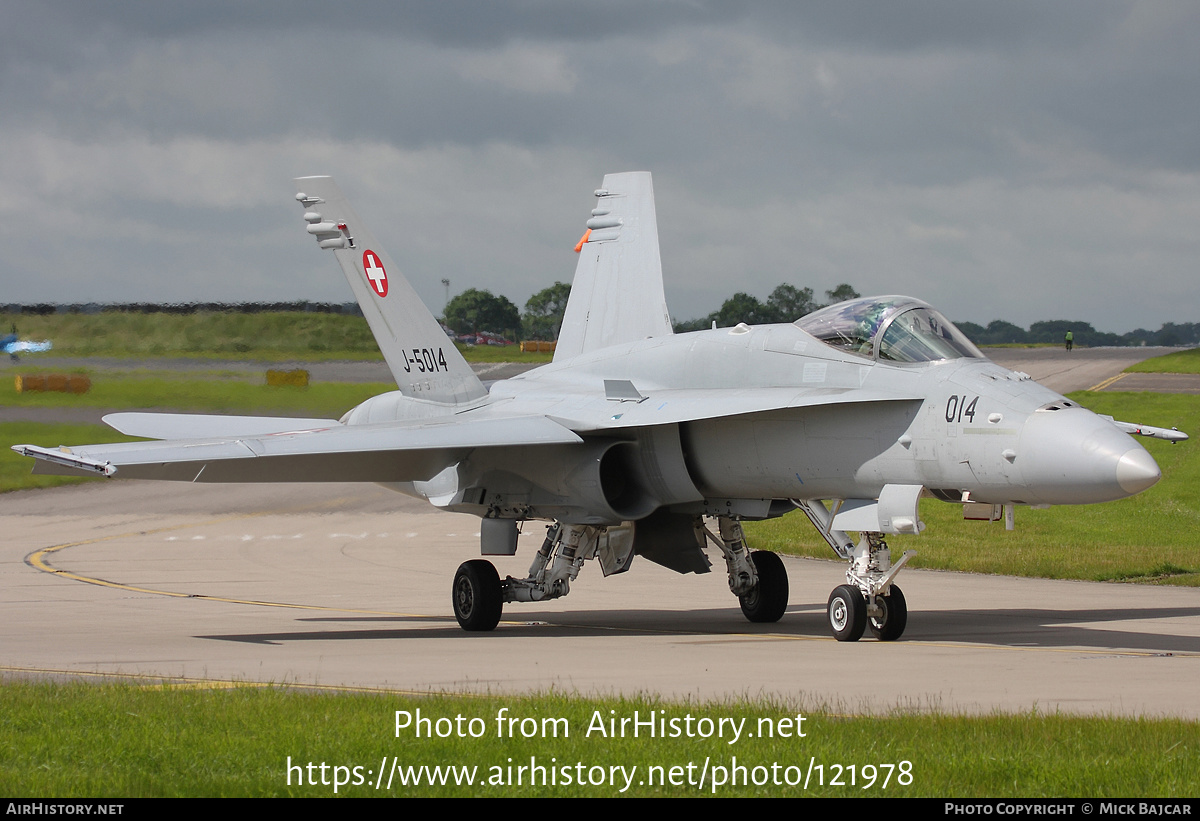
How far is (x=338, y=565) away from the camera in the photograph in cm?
2119

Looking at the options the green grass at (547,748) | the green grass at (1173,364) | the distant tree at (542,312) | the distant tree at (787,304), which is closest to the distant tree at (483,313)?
the distant tree at (542,312)

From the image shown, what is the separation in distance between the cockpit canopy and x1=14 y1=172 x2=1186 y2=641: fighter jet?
0.06 feet

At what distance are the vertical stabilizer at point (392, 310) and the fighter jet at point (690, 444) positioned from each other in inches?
0.9

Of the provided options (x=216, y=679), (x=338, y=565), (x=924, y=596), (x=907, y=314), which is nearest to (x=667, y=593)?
(x=924, y=596)

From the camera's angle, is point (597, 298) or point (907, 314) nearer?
point (907, 314)

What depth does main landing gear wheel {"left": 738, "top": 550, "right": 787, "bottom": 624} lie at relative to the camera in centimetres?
1419

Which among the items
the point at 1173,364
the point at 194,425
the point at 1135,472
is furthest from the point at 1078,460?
the point at 1173,364

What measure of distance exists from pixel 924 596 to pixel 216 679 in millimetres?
9837

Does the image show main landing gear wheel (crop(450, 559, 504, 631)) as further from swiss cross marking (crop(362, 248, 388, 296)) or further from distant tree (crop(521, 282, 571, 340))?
distant tree (crop(521, 282, 571, 340))

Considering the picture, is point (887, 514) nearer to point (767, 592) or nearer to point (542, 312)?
point (767, 592)

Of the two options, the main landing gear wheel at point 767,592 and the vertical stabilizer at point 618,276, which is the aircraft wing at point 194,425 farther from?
the main landing gear wheel at point 767,592

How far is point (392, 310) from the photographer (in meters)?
15.7

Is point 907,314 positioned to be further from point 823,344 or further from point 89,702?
point 89,702

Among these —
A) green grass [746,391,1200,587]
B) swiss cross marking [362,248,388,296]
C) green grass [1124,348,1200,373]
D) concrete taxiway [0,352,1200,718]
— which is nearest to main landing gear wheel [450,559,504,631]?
concrete taxiway [0,352,1200,718]
